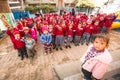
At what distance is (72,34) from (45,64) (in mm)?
1994

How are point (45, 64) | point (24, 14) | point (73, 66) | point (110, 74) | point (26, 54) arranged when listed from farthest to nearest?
point (24, 14), point (26, 54), point (45, 64), point (73, 66), point (110, 74)

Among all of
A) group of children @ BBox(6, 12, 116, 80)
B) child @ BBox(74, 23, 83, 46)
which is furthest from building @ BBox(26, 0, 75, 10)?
child @ BBox(74, 23, 83, 46)

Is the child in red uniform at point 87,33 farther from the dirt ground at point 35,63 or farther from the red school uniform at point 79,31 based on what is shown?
the dirt ground at point 35,63

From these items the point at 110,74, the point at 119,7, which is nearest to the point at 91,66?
the point at 110,74

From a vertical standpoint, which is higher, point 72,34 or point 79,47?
point 72,34

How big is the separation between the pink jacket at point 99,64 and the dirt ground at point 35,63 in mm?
1643

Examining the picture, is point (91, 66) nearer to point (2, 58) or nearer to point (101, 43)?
point (101, 43)

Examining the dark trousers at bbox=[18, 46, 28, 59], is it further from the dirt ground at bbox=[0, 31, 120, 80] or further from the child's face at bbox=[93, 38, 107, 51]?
the child's face at bbox=[93, 38, 107, 51]

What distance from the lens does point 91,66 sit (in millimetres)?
1677

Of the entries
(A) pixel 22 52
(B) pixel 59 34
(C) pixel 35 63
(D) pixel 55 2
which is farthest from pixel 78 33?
(D) pixel 55 2

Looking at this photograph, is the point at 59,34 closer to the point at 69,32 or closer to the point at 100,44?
the point at 69,32

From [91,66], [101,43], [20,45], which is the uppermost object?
[101,43]

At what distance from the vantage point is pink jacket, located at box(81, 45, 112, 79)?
1.49 meters

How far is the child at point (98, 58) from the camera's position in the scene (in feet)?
4.90
